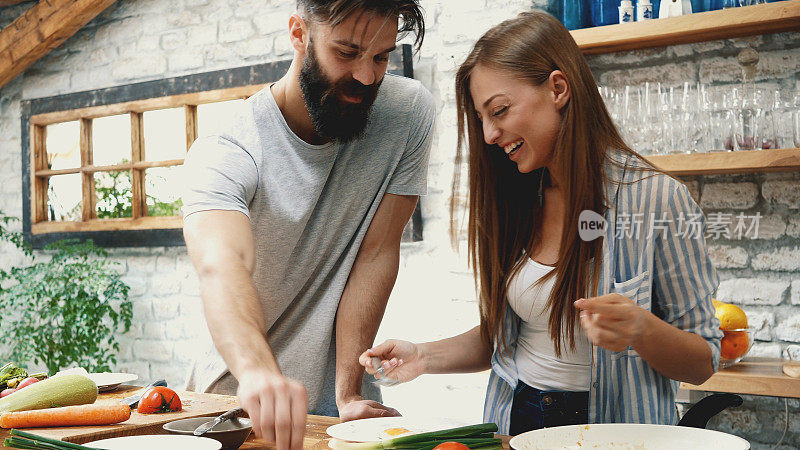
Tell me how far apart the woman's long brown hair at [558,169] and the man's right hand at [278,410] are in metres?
0.75

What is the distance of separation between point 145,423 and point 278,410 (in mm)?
515

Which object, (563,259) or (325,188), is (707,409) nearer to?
(563,259)

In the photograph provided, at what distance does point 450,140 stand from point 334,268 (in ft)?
5.74

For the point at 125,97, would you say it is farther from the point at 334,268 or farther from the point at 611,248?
the point at 611,248

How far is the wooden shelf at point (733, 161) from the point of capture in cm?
276

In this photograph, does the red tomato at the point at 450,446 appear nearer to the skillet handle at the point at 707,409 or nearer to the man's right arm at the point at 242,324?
the man's right arm at the point at 242,324

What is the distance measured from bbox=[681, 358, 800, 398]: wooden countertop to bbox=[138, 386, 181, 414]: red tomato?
187 centimetres

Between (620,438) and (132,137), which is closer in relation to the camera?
(620,438)

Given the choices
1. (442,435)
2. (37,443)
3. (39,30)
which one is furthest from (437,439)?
(39,30)

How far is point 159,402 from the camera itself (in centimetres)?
164

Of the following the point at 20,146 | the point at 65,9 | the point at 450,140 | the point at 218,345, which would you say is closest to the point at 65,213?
the point at 20,146

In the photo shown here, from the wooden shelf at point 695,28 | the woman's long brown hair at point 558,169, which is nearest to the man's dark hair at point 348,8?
the woman's long brown hair at point 558,169

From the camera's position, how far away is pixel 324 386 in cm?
197

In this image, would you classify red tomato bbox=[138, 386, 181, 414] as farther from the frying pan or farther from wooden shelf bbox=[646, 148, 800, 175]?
wooden shelf bbox=[646, 148, 800, 175]
